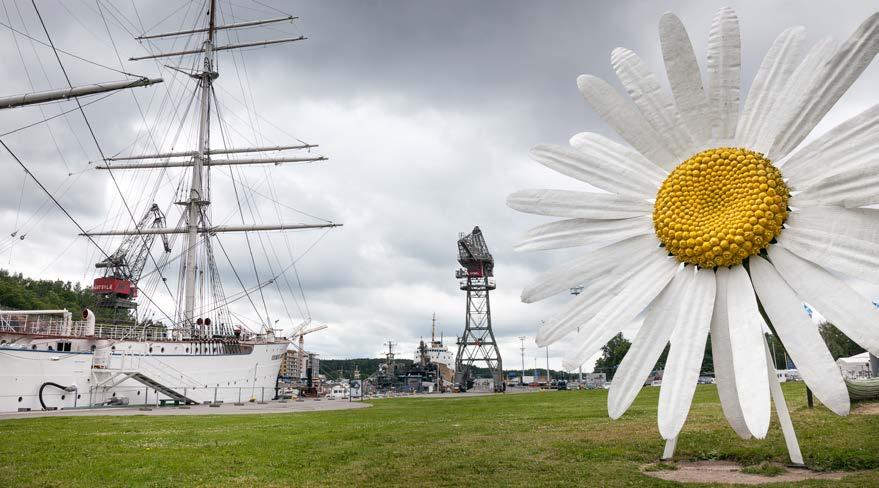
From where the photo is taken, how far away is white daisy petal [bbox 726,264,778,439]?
1655mm

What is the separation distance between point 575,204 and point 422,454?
9176 millimetres

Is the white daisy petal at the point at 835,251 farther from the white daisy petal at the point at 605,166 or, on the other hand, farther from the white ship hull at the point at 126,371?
the white ship hull at the point at 126,371

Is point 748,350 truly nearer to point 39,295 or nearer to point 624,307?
point 624,307

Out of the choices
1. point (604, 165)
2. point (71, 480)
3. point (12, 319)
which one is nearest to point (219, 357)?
point (12, 319)

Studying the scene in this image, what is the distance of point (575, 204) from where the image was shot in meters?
2.39

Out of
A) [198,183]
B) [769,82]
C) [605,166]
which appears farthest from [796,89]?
[198,183]

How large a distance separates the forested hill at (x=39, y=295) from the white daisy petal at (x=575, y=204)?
81.8m

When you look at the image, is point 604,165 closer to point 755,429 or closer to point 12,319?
point 755,429

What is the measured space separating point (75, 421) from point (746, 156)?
2444cm

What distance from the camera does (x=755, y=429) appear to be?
62.4 inches

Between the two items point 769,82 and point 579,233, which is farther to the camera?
point 579,233

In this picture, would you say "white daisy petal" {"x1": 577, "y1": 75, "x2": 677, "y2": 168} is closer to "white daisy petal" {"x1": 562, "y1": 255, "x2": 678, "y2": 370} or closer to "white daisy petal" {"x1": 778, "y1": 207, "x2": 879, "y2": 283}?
"white daisy petal" {"x1": 562, "y1": 255, "x2": 678, "y2": 370}

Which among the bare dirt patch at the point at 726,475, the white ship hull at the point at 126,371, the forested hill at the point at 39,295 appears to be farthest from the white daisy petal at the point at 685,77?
the forested hill at the point at 39,295

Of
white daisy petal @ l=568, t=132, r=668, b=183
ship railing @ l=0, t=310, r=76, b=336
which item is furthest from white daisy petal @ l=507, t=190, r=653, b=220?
ship railing @ l=0, t=310, r=76, b=336
